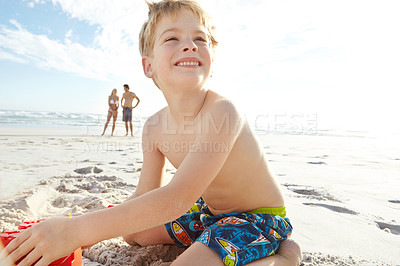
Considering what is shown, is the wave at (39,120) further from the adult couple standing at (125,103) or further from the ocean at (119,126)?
the adult couple standing at (125,103)

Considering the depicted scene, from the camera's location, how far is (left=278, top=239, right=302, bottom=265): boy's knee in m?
1.37

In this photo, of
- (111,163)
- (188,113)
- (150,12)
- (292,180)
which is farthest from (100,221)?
(111,163)

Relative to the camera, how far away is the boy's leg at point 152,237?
1704 millimetres

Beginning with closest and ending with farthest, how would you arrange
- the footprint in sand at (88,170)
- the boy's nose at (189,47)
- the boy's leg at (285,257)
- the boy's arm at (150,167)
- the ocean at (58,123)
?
the boy's leg at (285,257) → the boy's nose at (189,47) → the boy's arm at (150,167) → the footprint in sand at (88,170) → the ocean at (58,123)

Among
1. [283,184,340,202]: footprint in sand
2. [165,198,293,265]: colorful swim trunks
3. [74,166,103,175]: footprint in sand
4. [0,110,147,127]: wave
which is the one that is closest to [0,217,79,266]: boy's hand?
[165,198,293,265]: colorful swim trunks

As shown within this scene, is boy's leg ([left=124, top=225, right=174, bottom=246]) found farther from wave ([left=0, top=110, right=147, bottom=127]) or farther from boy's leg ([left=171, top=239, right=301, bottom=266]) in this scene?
wave ([left=0, top=110, right=147, bottom=127])

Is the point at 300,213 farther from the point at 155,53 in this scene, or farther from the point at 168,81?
the point at 155,53

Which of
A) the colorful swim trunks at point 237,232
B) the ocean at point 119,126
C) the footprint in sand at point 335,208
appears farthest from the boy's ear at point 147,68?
the ocean at point 119,126

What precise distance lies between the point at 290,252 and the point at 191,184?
0.67 metres

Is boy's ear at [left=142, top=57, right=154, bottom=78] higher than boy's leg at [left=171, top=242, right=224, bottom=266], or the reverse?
boy's ear at [left=142, top=57, right=154, bottom=78]

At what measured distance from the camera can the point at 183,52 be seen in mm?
1465

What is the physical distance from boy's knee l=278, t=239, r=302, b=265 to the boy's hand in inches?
37.8

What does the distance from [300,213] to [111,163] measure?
112 inches

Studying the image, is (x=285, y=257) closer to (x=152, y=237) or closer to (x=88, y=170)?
(x=152, y=237)
